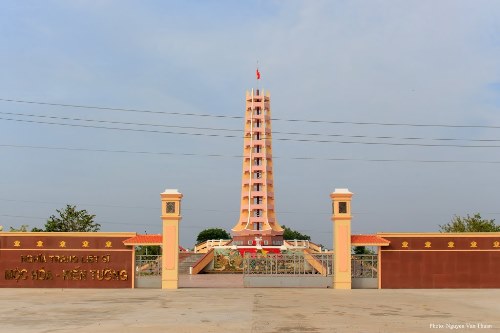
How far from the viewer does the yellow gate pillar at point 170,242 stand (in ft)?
90.3

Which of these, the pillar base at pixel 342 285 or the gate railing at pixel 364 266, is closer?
the pillar base at pixel 342 285

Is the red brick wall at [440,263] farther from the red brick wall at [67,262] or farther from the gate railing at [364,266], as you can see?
the red brick wall at [67,262]

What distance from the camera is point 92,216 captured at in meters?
51.9

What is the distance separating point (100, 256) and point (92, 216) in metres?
25.0

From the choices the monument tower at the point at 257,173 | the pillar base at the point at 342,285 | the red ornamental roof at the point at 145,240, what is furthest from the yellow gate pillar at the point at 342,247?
the monument tower at the point at 257,173

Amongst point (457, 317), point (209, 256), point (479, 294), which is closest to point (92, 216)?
point (209, 256)

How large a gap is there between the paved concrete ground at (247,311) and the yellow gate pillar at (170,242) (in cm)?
218

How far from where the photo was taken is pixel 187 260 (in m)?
51.8

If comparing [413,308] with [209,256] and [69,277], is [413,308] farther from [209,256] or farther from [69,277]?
[209,256]

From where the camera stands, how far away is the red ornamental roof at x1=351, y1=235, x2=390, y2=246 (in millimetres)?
27656

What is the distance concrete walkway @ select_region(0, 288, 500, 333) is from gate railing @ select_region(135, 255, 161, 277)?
2671 millimetres

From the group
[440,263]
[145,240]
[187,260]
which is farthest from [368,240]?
[187,260]

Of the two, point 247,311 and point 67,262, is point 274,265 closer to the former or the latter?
point 67,262

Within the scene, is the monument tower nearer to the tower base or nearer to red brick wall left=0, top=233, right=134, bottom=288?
the tower base
